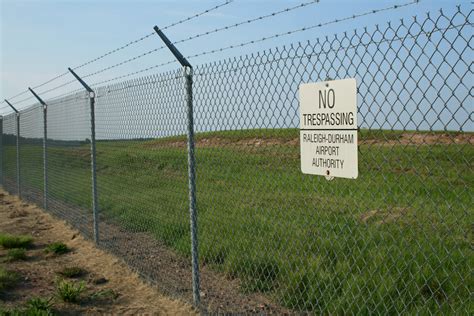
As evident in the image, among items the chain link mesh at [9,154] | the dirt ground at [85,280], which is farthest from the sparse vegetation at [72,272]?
the chain link mesh at [9,154]

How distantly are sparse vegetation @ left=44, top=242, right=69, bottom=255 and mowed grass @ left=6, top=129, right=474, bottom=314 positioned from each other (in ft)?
2.97

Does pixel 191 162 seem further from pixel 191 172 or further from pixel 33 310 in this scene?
pixel 33 310

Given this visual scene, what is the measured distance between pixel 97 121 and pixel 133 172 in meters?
1.09

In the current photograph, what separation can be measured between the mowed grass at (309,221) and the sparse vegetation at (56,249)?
90 cm

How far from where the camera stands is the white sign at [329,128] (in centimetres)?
330

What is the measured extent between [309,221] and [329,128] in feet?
10.3

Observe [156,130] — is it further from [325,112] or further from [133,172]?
[325,112]

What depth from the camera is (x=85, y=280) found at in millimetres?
6543

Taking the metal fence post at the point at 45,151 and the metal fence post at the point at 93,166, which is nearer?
the metal fence post at the point at 93,166

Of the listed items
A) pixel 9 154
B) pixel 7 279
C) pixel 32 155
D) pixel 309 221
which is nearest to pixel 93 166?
pixel 7 279

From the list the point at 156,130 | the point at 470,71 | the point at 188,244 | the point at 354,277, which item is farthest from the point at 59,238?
the point at 470,71

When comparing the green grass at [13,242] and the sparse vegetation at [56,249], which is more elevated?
the green grass at [13,242]

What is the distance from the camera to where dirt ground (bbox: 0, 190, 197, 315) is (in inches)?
217

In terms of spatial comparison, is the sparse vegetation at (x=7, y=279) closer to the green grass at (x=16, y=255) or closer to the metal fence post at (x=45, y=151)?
the green grass at (x=16, y=255)
